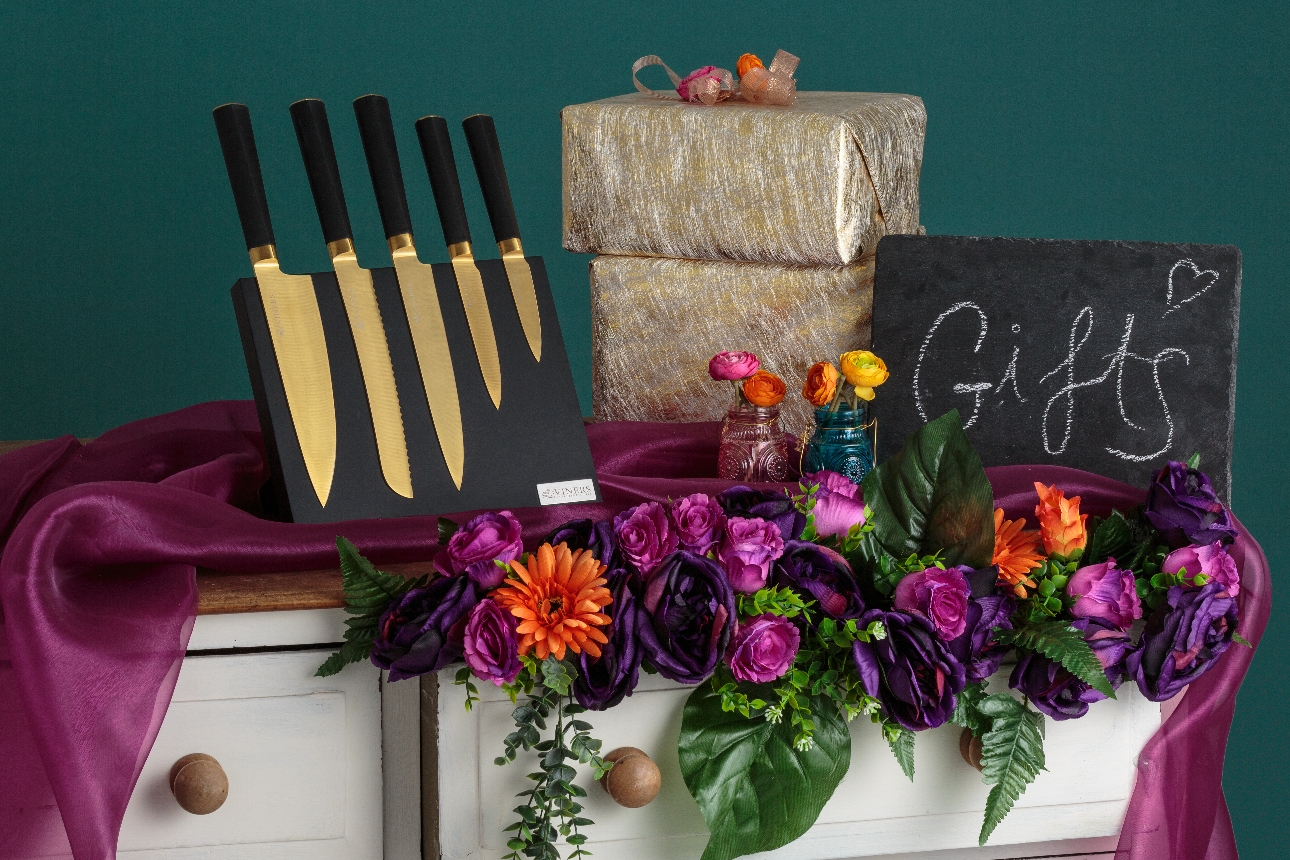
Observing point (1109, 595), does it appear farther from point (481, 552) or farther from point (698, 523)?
point (481, 552)

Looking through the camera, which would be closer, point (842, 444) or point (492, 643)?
point (492, 643)

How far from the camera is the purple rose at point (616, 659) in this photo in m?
0.62

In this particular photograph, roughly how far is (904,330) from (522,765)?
1.22 feet

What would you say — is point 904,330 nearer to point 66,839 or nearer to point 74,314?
point 66,839

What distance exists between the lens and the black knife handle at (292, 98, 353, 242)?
0.77 metres

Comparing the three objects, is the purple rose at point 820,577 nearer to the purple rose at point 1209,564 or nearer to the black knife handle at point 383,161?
the purple rose at point 1209,564

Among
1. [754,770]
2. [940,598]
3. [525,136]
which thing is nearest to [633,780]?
[754,770]

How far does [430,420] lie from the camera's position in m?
0.75

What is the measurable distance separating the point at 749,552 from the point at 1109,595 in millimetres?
200

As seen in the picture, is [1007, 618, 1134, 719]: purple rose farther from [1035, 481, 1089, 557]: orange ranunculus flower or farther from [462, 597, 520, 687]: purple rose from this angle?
[462, 597, 520, 687]: purple rose

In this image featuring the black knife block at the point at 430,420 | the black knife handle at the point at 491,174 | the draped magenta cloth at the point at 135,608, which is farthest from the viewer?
the black knife handle at the point at 491,174

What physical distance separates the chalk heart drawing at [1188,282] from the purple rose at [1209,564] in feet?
0.57

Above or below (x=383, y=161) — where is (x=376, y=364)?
below

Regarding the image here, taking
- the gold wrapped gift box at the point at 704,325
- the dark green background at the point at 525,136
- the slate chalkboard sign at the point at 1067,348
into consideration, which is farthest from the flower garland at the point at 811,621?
the dark green background at the point at 525,136
